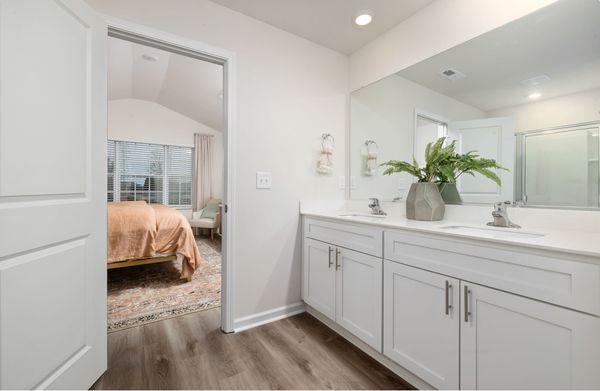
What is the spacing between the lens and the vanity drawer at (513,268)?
0.81 m

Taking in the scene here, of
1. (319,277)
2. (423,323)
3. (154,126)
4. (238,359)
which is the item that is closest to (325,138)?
(319,277)

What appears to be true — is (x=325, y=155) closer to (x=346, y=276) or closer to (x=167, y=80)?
(x=346, y=276)

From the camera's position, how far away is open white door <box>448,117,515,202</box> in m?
1.43

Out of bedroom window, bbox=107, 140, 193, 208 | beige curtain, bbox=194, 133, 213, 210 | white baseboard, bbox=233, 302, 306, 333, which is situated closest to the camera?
white baseboard, bbox=233, 302, 306, 333

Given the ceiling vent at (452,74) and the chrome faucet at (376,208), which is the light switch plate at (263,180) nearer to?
the chrome faucet at (376,208)

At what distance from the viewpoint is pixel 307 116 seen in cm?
221

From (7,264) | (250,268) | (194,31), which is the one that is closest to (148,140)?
(194,31)

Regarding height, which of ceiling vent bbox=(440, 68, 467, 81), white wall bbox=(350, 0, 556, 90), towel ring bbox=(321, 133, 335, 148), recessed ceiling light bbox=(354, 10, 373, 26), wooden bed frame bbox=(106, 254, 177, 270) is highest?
recessed ceiling light bbox=(354, 10, 373, 26)

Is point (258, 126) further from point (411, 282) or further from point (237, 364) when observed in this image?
point (237, 364)

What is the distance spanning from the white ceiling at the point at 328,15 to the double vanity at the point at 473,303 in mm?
1480

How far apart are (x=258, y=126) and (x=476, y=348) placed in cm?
180

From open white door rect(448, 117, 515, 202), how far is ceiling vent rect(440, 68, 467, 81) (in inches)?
11.7

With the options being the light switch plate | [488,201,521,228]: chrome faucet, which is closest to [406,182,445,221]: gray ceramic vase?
[488,201,521,228]: chrome faucet

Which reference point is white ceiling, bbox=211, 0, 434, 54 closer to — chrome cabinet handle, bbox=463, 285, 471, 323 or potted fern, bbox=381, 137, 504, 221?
potted fern, bbox=381, 137, 504, 221
